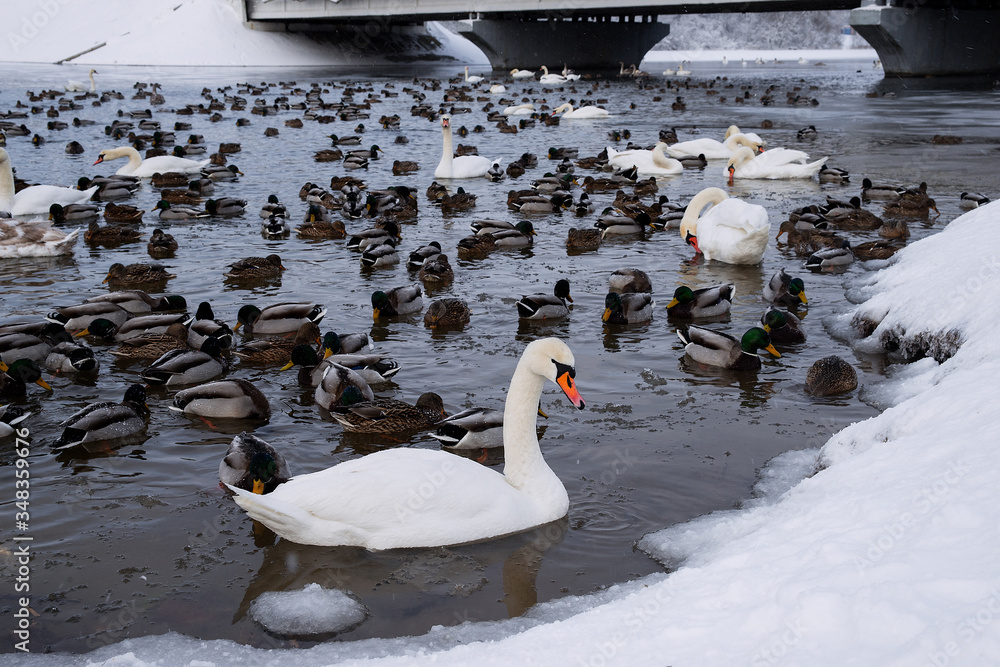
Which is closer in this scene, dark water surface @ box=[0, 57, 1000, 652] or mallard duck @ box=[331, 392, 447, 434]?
dark water surface @ box=[0, 57, 1000, 652]

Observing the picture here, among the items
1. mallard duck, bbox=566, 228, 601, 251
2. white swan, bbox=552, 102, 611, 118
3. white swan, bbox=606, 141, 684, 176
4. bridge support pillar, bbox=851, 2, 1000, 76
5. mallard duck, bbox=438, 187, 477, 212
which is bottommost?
mallard duck, bbox=566, 228, 601, 251

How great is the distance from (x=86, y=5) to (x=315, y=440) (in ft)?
257

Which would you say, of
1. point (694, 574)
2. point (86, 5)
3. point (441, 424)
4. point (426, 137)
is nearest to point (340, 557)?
point (441, 424)

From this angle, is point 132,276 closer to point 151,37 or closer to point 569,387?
point 569,387

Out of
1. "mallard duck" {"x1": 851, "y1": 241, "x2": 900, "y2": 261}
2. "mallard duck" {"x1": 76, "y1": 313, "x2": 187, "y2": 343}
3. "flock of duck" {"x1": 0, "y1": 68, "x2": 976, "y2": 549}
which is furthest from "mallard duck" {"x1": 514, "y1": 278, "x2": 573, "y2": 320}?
"mallard duck" {"x1": 851, "y1": 241, "x2": 900, "y2": 261}

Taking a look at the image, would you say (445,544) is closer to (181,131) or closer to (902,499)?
(902,499)

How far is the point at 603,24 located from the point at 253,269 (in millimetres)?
66114

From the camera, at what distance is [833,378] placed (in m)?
7.51

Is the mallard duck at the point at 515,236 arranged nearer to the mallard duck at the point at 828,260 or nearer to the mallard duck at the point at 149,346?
the mallard duck at the point at 828,260

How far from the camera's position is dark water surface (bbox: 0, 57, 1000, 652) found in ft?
16.0

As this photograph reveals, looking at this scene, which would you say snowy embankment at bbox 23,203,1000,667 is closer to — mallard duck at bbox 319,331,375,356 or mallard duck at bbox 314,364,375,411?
mallard duck at bbox 314,364,375,411

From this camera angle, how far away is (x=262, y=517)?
5.09 meters

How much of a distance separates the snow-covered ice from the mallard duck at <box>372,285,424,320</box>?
518cm

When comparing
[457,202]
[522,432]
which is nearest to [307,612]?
[522,432]
